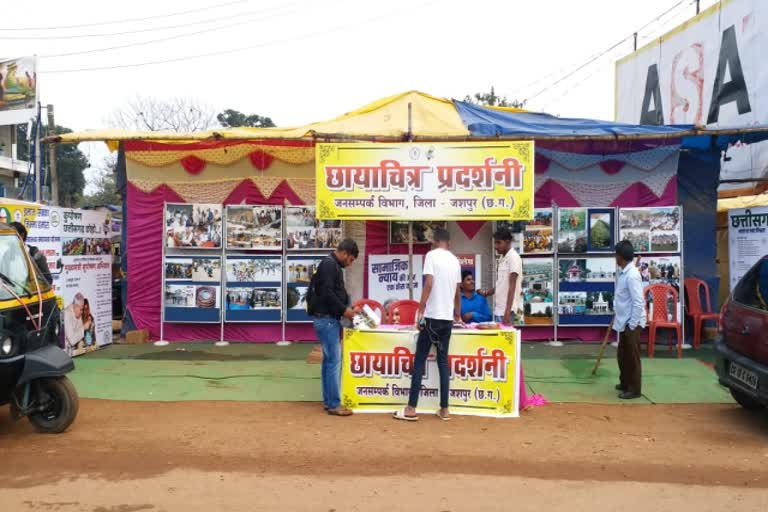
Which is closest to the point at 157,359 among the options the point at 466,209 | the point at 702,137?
the point at 466,209

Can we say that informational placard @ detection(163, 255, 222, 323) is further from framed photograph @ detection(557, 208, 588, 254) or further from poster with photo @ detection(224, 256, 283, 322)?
framed photograph @ detection(557, 208, 588, 254)

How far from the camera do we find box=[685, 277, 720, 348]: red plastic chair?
9906 mm

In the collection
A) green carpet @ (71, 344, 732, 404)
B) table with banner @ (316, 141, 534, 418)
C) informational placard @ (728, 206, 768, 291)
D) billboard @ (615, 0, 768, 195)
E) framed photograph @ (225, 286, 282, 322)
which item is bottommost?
green carpet @ (71, 344, 732, 404)

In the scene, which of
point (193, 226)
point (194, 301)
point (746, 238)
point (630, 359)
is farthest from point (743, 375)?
point (193, 226)

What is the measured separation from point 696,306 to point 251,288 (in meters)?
7.11

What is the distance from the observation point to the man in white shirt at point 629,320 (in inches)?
276

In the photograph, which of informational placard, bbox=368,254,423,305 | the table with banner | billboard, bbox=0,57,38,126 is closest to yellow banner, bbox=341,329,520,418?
the table with banner

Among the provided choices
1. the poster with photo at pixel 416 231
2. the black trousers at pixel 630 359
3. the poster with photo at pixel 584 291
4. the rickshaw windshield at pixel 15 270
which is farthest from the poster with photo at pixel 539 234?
the rickshaw windshield at pixel 15 270

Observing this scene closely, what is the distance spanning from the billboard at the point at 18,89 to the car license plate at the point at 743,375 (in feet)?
76.6

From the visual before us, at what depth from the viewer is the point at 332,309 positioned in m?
6.38

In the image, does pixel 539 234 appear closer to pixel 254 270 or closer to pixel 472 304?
pixel 472 304

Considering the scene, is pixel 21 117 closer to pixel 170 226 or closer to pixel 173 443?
pixel 170 226

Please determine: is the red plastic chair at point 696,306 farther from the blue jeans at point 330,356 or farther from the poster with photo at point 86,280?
the poster with photo at point 86,280

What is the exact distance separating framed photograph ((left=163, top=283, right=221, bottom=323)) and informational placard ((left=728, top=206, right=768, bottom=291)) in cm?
823
